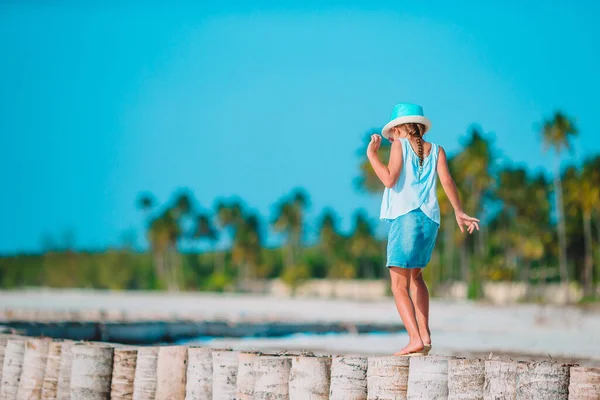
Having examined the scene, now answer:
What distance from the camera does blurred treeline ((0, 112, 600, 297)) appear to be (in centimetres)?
6925

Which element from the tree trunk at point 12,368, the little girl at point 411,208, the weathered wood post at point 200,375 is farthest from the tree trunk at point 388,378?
A: the tree trunk at point 12,368

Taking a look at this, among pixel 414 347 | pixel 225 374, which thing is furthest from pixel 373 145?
pixel 225 374

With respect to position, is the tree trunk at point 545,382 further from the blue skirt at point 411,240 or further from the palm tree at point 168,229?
the palm tree at point 168,229

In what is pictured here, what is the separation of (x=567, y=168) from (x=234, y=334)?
65626mm

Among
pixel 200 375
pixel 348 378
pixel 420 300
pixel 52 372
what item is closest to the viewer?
pixel 348 378

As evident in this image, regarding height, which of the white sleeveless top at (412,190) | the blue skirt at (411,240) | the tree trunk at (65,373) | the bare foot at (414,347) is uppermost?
the white sleeveless top at (412,190)

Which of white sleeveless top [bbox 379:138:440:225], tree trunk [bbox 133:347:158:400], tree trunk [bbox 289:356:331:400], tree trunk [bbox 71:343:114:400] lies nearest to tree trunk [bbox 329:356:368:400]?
tree trunk [bbox 289:356:331:400]

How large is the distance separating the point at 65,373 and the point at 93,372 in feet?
1.32

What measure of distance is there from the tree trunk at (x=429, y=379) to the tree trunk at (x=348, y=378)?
37 centimetres

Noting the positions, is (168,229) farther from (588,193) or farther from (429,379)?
(429,379)

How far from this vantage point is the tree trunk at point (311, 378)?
6.41 metres

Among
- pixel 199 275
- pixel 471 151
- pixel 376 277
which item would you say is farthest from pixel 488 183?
pixel 199 275

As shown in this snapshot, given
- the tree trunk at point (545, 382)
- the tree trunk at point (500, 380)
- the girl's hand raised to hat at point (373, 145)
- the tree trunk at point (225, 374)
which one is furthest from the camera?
the tree trunk at point (225, 374)

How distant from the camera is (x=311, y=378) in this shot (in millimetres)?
6422
